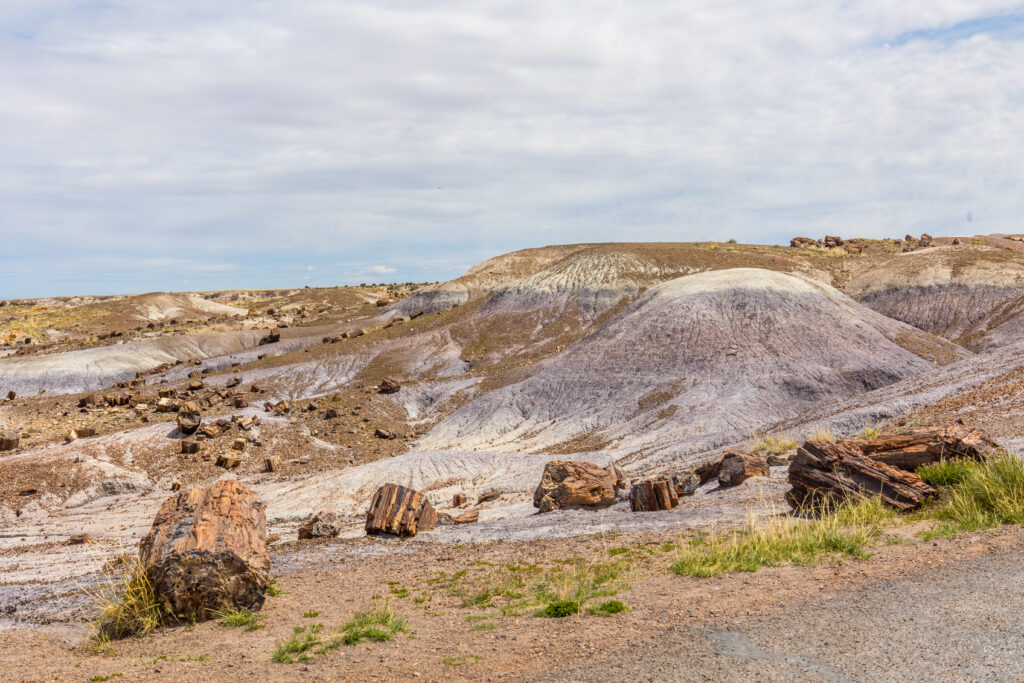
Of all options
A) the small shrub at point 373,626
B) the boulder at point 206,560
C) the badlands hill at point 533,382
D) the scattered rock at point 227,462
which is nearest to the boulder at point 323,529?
the badlands hill at point 533,382

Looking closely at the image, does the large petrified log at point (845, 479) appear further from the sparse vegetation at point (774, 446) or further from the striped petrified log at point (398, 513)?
the striped petrified log at point (398, 513)

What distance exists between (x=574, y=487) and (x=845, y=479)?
7560 millimetres

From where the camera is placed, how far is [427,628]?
10.4m

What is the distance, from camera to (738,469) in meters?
18.5

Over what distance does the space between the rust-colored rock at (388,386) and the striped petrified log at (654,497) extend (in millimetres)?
30101

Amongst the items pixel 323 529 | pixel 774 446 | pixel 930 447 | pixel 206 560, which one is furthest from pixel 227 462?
pixel 930 447

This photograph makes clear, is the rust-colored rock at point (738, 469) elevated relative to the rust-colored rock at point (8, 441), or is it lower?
lower

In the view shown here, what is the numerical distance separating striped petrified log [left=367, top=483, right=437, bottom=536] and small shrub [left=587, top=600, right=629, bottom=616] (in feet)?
27.5

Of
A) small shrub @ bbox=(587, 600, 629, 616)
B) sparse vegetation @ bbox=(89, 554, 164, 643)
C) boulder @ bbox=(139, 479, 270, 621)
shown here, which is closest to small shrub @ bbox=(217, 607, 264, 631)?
boulder @ bbox=(139, 479, 270, 621)

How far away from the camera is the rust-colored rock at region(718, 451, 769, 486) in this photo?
60.7ft

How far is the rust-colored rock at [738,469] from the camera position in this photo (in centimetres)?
1850

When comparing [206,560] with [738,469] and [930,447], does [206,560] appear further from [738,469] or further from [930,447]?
[930,447]

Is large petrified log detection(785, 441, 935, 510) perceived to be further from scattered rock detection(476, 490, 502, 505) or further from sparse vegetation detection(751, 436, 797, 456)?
scattered rock detection(476, 490, 502, 505)

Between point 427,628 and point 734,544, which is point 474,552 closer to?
point 427,628
